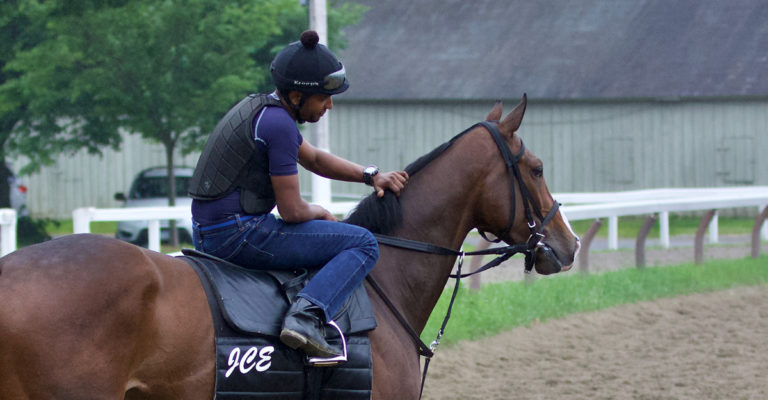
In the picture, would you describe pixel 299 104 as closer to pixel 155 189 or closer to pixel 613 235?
pixel 613 235

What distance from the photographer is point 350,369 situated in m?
3.84

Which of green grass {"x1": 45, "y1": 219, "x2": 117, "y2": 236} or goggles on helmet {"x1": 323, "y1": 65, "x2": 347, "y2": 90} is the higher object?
goggles on helmet {"x1": 323, "y1": 65, "x2": 347, "y2": 90}

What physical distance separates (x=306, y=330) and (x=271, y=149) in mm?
747

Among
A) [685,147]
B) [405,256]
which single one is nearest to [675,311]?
[405,256]

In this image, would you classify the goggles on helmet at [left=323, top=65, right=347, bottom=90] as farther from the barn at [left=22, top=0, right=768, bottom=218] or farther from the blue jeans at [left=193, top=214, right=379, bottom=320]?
the barn at [left=22, top=0, right=768, bottom=218]

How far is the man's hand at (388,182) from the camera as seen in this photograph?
14.3 feet

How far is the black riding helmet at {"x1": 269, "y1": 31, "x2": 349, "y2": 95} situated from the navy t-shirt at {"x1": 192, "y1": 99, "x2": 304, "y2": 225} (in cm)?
14

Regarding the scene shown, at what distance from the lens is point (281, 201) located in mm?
3885

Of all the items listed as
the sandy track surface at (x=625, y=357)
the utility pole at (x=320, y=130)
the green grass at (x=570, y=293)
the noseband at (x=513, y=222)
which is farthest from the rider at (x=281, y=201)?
the utility pole at (x=320, y=130)

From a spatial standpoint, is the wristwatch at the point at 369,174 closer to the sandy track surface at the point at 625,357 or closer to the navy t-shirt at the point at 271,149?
the navy t-shirt at the point at 271,149

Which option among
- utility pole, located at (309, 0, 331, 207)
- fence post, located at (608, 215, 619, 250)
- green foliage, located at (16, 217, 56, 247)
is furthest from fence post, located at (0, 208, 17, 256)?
green foliage, located at (16, 217, 56, 247)

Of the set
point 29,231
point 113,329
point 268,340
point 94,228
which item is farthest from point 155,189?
point 113,329

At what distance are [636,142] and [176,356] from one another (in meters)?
24.6

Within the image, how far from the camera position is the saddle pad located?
366 centimetres
